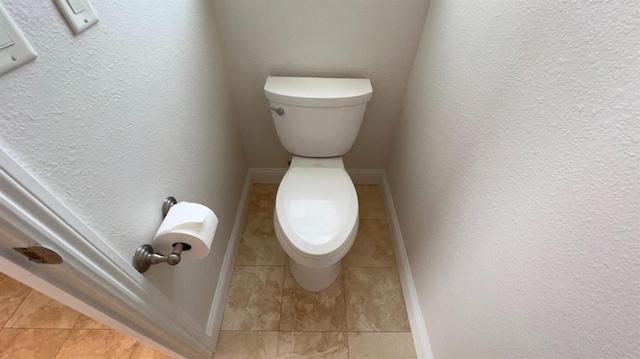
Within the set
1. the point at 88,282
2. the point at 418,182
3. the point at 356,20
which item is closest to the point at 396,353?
the point at 418,182

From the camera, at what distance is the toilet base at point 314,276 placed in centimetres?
117

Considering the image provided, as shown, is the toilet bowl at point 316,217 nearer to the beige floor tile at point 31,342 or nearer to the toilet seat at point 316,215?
the toilet seat at point 316,215

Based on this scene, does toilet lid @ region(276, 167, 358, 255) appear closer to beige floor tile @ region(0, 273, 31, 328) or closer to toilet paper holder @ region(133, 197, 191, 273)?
toilet paper holder @ region(133, 197, 191, 273)

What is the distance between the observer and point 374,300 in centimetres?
124

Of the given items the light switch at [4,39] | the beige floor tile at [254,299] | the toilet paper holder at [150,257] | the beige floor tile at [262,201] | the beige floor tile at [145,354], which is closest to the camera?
the light switch at [4,39]

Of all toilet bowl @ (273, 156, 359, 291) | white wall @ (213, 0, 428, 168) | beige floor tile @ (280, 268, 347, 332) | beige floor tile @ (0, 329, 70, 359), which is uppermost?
white wall @ (213, 0, 428, 168)

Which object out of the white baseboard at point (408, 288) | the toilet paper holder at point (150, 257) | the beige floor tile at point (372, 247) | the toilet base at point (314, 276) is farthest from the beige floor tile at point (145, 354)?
Answer: the white baseboard at point (408, 288)

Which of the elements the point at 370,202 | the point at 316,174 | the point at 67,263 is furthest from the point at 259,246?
the point at 67,263

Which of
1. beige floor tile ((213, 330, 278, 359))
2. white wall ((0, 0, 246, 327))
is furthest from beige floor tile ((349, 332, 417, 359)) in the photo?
white wall ((0, 0, 246, 327))

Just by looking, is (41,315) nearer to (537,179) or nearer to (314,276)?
(314,276)

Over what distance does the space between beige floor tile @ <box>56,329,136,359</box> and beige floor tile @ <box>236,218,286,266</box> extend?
51 centimetres

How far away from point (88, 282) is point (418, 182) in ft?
3.34

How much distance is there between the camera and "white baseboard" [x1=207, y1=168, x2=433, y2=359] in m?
1.09

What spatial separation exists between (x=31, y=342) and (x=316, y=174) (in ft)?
4.21
